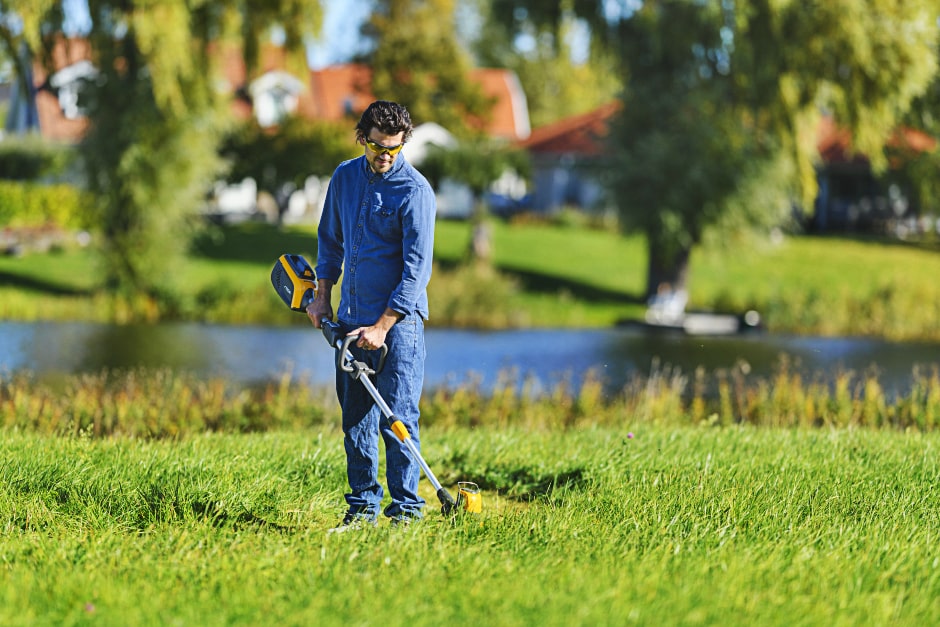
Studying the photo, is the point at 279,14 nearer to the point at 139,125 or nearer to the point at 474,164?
the point at 139,125

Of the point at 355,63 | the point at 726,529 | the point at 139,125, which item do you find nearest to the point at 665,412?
the point at 726,529

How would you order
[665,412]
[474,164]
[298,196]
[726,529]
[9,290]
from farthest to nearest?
[298,196] < [474,164] < [9,290] < [665,412] < [726,529]

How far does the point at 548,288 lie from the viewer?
27.5 metres

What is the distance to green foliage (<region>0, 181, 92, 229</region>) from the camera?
97.0ft

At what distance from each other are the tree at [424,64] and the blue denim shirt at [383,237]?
107 feet

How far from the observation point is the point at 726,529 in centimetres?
604

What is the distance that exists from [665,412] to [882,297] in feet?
41.5

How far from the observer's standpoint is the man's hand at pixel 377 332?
6.16 metres

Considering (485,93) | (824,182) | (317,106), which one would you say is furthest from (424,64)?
(824,182)

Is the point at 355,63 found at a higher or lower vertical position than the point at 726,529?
higher

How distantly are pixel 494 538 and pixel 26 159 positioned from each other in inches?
1425

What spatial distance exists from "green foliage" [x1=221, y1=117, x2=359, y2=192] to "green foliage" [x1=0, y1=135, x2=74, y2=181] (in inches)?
334

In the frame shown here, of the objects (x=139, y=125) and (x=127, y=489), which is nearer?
(x=127, y=489)

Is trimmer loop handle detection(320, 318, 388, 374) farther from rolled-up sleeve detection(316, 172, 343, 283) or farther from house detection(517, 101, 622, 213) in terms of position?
house detection(517, 101, 622, 213)
